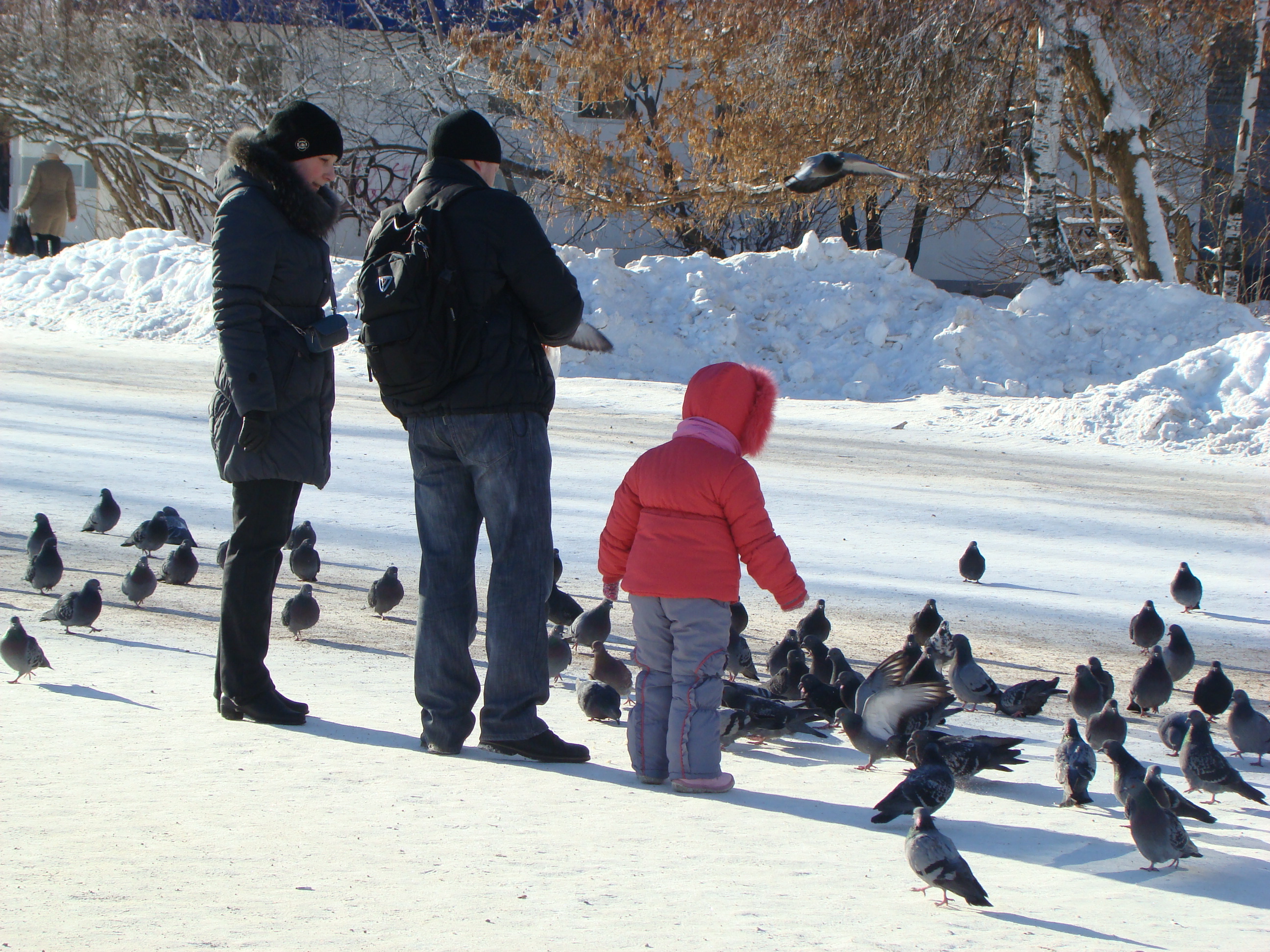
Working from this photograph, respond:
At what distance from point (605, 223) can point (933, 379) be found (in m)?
11.1

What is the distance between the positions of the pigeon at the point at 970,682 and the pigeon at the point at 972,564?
2129 millimetres

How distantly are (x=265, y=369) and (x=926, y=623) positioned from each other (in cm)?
328

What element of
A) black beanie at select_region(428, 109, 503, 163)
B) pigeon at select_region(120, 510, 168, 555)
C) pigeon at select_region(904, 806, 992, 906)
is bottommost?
pigeon at select_region(120, 510, 168, 555)

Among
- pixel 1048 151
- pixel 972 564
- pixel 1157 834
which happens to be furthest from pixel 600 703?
pixel 1048 151

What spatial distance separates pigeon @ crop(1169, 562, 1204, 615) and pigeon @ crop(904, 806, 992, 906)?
4118 mm

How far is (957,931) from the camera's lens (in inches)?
105

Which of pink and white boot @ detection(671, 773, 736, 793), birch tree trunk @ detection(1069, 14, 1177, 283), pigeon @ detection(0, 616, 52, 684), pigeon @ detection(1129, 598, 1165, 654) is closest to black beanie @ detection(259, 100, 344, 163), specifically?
pigeon @ detection(0, 616, 52, 684)

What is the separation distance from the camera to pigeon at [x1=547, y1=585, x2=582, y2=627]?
18.9 feet

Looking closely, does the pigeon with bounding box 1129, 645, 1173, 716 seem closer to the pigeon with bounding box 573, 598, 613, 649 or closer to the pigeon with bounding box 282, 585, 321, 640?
the pigeon with bounding box 573, 598, 613, 649

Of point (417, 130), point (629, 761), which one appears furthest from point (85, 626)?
point (417, 130)

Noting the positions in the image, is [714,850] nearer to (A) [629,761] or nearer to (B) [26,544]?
(A) [629,761]

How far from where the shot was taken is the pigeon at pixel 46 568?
5.50 meters

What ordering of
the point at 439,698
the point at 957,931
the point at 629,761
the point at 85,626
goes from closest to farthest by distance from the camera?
1. the point at 957,931
2. the point at 439,698
3. the point at 629,761
4. the point at 85,626

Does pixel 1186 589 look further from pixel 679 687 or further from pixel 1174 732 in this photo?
pixel 679 687
